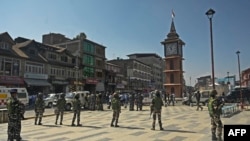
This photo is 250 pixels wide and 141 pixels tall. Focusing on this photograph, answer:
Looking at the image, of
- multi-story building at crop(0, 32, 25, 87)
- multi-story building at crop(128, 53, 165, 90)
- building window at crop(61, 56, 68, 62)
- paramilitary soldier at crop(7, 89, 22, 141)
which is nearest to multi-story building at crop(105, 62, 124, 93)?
building window at crop(61, 56, 68, 62)

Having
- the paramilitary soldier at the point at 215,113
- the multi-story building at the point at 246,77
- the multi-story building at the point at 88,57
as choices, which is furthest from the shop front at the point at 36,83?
the multi-story building at the point at 246,77

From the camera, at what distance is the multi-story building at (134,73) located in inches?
3095

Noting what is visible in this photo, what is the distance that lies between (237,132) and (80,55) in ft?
159

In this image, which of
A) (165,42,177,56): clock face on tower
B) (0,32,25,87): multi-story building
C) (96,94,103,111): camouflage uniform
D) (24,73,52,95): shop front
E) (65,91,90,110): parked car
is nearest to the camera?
(96,94,103,111): camouflage uniform

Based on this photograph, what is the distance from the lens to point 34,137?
11.6m

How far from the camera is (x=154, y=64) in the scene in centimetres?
9988

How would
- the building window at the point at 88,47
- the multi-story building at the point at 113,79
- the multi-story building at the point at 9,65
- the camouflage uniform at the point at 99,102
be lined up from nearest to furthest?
the camouflage uniform at the point at 99,102, the multi-story building at the point at 9,65, the building window at the point at 88,47, the multi-story building at the point at 113,79

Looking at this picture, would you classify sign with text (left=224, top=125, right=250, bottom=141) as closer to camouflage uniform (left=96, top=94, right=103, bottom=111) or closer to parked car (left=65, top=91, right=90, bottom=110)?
camouflage uniform (left=96, top=94, right=103, bottom=111)

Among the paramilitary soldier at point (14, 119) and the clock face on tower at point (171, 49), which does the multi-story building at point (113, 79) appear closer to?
the clock face on tower at point (171, 49)

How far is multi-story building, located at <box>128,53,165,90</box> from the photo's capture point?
3868 inches

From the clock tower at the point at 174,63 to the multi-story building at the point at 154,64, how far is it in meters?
36.0

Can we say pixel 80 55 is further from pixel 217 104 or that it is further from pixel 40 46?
pixel 217 104

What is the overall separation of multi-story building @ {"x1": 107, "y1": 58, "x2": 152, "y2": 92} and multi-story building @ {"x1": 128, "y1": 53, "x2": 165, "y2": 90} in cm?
522

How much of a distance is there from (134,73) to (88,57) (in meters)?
27.1
